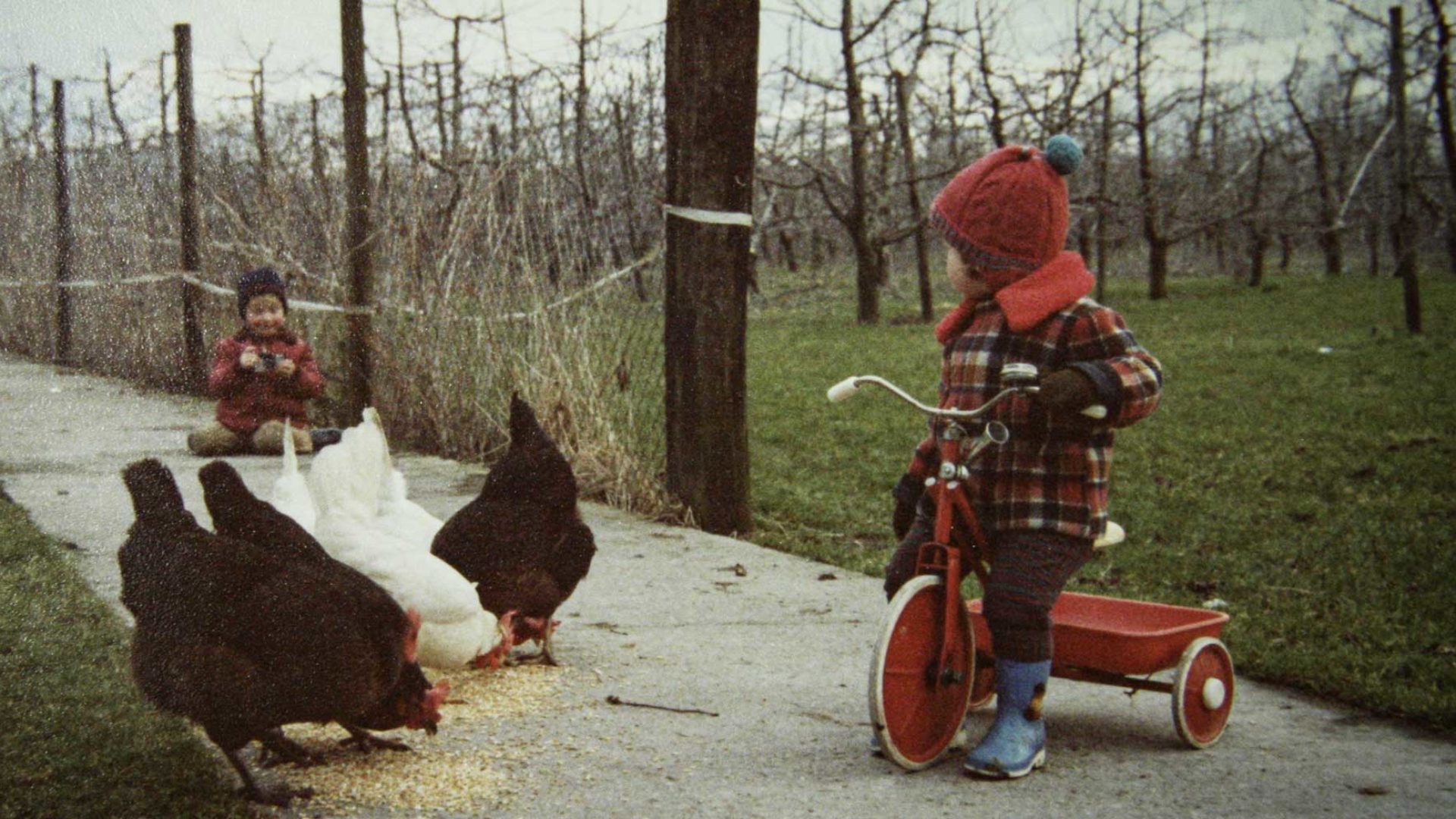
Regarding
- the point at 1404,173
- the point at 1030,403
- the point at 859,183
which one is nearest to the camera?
the point at 1030,403

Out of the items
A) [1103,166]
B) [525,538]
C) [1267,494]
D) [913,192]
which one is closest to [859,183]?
[913,192]

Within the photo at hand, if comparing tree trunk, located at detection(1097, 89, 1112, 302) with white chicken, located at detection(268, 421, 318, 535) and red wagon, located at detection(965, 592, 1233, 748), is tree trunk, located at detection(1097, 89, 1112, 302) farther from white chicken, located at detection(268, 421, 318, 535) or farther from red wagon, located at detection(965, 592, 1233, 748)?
white chicken, located at detection(268, 421, 318, 535)

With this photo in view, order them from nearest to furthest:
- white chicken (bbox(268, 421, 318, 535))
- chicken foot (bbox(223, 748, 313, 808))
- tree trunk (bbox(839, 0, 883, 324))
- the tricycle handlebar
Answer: chicken foot (bbox(223, 748, 313, 808)), the tricycle handlebar, white chicken (bbox(268, 421, 318, 535)), tree trunk (bbox(839, 0, 883, 324))

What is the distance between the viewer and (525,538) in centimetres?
351

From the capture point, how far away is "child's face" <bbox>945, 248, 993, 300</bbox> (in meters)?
3.07

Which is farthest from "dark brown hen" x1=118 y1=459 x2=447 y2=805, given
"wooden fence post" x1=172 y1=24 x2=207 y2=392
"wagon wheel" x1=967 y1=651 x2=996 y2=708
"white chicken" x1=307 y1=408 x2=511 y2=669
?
"wagon wheel" x1=967 y1=651 x2=996 y2=708

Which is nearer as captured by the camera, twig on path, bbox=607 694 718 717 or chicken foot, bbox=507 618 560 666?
twig on path, bbox=607 694 718 717

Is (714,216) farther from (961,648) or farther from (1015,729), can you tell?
(1015,729)

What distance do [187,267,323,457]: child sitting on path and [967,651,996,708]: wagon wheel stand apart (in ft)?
5.25

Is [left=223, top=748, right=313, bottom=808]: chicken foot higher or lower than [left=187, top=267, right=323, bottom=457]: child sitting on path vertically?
lower

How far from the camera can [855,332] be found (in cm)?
1920

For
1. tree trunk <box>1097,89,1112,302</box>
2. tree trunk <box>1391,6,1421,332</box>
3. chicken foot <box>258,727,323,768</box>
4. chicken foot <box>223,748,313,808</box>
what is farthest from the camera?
tree trunk <box>1097,89,1112,302</box>

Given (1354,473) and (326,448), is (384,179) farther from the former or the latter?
(1354,473)

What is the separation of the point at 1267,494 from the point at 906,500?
4.28 m
